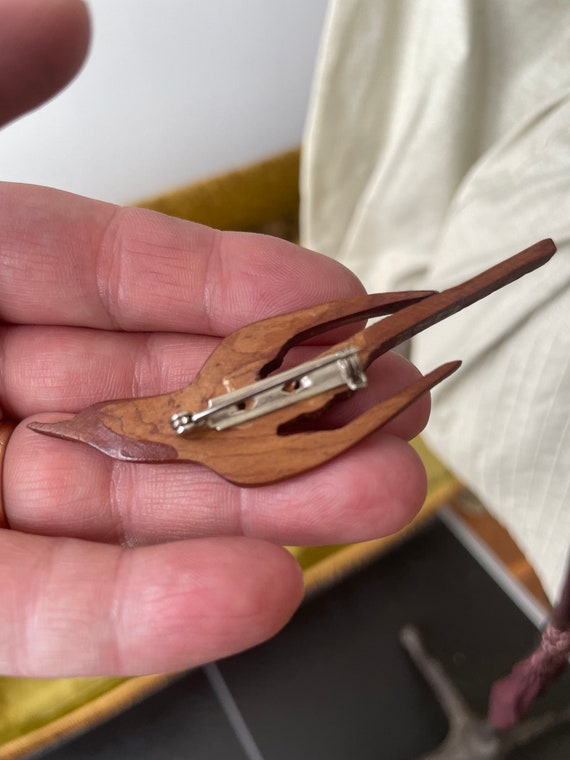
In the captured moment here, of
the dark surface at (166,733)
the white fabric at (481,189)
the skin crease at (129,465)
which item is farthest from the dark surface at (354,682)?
the skin crease at (129,465)

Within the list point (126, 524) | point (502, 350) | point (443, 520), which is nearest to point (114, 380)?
point (126, 524)

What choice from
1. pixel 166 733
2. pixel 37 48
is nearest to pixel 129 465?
pixel 37 48

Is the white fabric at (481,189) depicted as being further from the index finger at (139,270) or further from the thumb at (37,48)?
the thumb at (37,48)

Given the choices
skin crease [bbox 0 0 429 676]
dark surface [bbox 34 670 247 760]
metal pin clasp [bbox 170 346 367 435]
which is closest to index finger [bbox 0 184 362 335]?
skin crease [bbox 0 0 429 676]

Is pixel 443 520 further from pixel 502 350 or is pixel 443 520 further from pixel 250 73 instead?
pixel 250 73

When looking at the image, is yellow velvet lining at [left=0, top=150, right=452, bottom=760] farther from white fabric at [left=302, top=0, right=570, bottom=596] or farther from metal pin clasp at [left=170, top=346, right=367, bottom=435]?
metal pin clasp at [left=170, top=346, right=367, bottom=435]

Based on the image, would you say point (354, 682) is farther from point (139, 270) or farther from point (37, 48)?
point (37, 48)

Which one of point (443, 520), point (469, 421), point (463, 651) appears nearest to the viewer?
point (469, 421)
